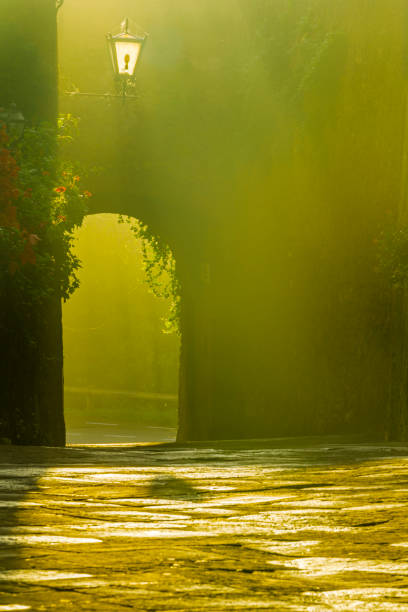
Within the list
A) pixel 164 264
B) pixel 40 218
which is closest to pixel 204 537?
pixel 40 218

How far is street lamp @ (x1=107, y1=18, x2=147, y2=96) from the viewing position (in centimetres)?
1437

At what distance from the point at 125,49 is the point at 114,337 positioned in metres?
26.5

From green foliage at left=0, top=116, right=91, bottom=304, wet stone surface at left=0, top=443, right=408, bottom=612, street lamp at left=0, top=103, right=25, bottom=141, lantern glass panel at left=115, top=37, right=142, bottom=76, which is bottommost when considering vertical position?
wet stone surface at left=0, top=443, right=408, bottom=612

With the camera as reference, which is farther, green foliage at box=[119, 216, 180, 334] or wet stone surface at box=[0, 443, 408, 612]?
green foliage at box=[119, 216, 180, 334]

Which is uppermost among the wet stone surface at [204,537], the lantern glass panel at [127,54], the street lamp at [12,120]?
the lantern glass panel at [127,54]

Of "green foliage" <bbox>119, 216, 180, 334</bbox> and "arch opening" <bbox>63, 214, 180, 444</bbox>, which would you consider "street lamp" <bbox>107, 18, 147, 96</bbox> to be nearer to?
"green foliage" <bbox>119, 216, 180, 334</bbox>

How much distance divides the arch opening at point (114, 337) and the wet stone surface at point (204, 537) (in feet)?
100

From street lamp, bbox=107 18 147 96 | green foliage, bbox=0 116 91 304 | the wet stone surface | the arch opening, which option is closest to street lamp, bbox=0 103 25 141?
green foliage, bbox=0 116 91 304

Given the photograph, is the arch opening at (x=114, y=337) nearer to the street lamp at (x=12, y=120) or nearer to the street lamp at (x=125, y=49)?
the street lamp at (x=125, y=49)

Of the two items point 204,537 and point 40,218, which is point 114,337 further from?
point 204,537

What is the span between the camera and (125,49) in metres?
14.6

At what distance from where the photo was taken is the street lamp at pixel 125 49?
1437cm

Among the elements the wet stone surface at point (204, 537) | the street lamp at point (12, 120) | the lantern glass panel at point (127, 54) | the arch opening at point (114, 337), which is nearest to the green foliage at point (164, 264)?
the lantern glass panel at point (127, 54)

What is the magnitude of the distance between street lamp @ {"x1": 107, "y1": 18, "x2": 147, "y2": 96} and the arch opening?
75.5 ft
